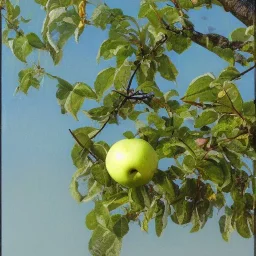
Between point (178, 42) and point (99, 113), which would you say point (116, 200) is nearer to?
point (99, 113)

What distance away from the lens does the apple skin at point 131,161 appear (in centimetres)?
118

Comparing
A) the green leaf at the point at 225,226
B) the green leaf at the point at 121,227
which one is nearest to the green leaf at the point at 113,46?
the green leaf at the point at 121,227

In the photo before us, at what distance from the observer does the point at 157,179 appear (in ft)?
4.08

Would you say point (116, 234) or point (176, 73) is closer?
point (116, 234)

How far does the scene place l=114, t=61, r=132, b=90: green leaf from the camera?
48.0 inches

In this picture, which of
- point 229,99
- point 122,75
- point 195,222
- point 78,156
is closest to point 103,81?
point 122,75

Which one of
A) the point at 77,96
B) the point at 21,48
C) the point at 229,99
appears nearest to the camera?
the point at 229,99

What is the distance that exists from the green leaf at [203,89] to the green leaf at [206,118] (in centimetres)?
3

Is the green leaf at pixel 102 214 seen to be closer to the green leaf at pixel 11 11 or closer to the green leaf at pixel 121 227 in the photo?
the green leaf at pixel 121 227

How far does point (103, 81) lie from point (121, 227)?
332 mm

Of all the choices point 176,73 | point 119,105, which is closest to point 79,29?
point 119,105

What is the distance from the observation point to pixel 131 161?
119 centimetres

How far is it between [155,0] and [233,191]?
476 millimetres

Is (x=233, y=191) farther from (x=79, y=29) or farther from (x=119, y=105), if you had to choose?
(x=79, y=29)
